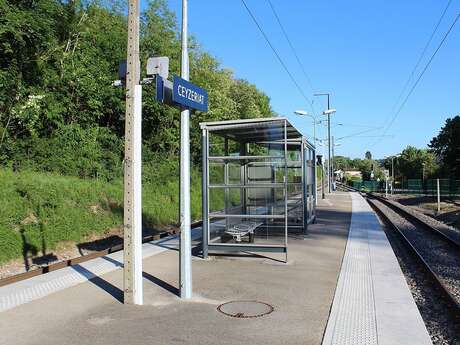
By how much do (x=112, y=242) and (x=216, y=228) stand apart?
5642mm

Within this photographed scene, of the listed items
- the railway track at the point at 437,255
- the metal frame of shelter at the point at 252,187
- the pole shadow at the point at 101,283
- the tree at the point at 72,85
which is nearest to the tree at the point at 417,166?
the tree at the point at 72,85

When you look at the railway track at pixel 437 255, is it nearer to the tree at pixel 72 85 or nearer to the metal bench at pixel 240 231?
the metal bench at pixel 240 231

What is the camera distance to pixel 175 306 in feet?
21.7

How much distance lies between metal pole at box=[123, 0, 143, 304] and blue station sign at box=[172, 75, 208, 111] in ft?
1.72

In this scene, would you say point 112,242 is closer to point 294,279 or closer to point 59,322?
point 294,279

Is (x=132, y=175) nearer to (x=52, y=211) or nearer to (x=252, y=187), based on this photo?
(x=252, y=187)

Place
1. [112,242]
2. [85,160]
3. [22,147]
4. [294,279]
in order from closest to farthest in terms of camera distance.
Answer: [294,279] → [112,242] → [22,147] → [85,160]

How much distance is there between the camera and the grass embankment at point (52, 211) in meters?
12.7

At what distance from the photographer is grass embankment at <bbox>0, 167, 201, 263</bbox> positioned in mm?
12680

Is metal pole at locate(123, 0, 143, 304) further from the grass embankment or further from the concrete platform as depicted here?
the grass embankment

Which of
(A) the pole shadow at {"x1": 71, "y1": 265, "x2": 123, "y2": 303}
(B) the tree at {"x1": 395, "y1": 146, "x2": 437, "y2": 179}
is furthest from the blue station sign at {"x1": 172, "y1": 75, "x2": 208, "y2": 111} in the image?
(B) the tree at {"x1": 395, "y1": 146, "x2": 437, "y2": 179}

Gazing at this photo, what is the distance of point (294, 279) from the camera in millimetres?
8312

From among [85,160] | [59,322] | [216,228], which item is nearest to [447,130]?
[85,160]

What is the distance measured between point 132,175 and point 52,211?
894 centimetres
